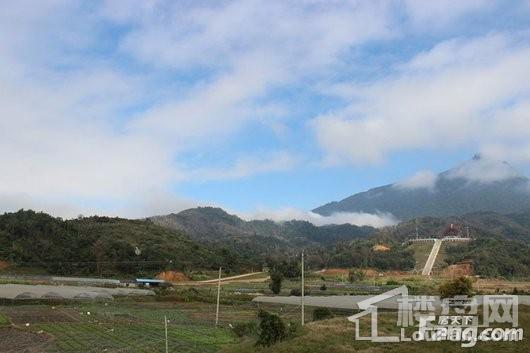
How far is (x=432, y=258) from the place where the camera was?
11506 centimetres

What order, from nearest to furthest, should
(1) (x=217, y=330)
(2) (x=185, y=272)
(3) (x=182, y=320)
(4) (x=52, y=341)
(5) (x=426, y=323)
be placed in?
1. (5) (x=426, y=323)
2. (4) (x=52, y=341)
3. (1) (x=217, y=330)
4. (3) (x=182, y=320)
5. (2) (x=185, y=272)

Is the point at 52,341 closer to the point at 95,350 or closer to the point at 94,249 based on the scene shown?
the point at 95,350

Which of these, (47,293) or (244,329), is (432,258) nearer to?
(47,293)

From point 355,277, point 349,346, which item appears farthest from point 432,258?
point 349,346

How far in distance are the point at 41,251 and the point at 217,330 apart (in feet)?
241

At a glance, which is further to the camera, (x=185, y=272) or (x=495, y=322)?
(x=185, y=272)

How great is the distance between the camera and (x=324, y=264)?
124m

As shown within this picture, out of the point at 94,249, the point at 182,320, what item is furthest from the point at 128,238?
the point at 182,320

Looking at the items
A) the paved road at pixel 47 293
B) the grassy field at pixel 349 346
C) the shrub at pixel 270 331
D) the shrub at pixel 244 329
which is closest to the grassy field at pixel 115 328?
the shrub at pixel 244 329

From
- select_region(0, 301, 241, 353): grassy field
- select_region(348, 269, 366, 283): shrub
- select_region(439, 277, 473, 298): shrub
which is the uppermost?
select_region(439, 277, 473, 298): shrub

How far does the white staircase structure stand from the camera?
336 ft

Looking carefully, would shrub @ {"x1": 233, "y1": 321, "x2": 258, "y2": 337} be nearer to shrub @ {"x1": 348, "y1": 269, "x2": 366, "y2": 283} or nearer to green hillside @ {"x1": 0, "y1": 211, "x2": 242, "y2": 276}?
shrub @ {"x1": 348, "y1": 269, "x2": 366, "y2": 283}

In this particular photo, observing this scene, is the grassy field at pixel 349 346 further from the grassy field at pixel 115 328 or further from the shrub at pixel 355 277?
the shrub at pixel 355 277

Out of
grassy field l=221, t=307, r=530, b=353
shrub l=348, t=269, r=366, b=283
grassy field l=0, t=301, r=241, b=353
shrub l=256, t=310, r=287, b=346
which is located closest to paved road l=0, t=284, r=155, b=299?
grassy field l=0, t=301, r=241, b=353
